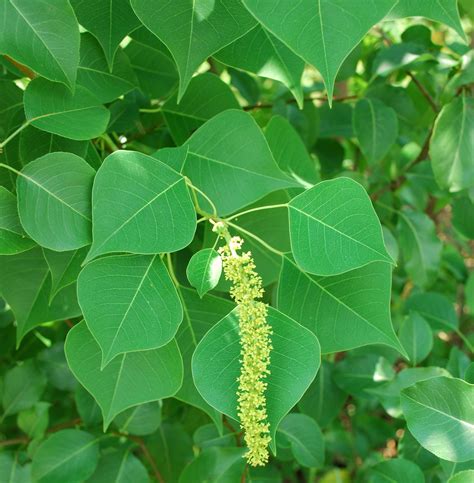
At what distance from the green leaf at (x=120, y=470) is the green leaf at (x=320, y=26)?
761mm

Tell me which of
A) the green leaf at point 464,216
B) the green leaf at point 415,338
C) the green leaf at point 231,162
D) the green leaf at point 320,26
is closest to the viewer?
the green leaf at point 320,26

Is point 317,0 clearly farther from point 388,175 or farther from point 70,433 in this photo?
point 388,175

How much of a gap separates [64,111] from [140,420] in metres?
0.56

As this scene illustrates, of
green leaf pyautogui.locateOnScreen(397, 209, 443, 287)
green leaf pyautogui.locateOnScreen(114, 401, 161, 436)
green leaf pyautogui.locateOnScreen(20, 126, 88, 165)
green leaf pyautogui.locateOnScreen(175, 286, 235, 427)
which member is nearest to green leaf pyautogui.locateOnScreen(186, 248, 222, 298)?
green leaf pyautogui.locateOnScreen(175, 286, 235, 427)

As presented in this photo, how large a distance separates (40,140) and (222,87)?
299 millimetres

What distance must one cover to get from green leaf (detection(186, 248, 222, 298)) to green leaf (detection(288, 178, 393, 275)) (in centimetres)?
9

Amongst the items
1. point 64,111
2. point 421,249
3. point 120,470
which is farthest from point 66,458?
point 421,249

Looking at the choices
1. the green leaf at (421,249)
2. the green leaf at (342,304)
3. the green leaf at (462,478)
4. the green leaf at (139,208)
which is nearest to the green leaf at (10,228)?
the green leaf at (139,208)

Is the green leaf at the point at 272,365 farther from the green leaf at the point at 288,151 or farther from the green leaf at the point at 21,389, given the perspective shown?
the green leaf at the point at 21,389

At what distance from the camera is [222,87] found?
108 centimetres

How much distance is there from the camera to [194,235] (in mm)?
997

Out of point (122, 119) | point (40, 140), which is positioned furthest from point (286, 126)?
point (40, 140)

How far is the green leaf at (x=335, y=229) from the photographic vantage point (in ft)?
2.64

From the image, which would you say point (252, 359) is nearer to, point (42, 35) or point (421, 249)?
point (42, 35)
